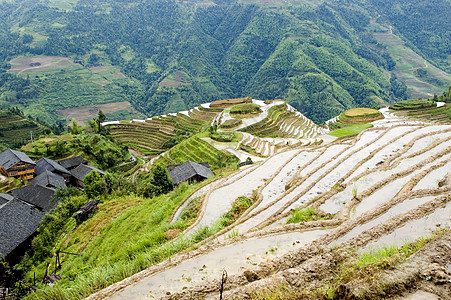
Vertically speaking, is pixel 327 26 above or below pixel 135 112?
above

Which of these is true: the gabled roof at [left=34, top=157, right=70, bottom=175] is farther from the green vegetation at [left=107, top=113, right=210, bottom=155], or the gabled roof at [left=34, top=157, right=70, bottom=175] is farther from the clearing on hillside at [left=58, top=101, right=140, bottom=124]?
the clearing on hillside at [left=58, top=101, right=140, bottom=124]

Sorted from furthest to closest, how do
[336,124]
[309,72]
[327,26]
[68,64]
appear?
[327,26]
[68,64]
[309,72]
[336,124]

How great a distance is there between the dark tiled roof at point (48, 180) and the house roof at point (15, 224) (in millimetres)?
9334

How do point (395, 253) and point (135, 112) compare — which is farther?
point (135, 112)

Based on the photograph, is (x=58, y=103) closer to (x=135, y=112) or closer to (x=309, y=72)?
(x=135, y=112)

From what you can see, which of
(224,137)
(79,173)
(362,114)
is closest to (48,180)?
(79,173)

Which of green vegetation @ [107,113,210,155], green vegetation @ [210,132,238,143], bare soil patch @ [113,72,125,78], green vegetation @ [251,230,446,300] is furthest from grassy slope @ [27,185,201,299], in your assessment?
bare soil patch @ [113,72,125,78]

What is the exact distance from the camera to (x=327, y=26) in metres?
190

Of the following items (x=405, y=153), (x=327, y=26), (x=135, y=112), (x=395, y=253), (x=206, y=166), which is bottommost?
(x=135, y=112)

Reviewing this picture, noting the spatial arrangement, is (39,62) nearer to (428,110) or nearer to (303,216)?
(428,110)

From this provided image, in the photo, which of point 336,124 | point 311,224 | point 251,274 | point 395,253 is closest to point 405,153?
point 311,224

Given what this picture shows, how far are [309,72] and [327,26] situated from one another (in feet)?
266

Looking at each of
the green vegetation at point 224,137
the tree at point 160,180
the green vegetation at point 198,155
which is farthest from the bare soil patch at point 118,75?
the tree at point 160,180

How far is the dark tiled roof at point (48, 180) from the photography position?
28411 millimetres
